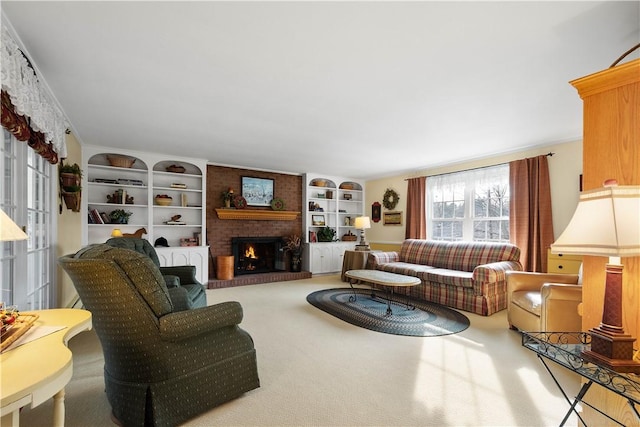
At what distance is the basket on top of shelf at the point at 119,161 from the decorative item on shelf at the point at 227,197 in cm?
163

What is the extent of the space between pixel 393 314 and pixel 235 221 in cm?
372

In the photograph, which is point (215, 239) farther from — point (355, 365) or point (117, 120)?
point (355, 365)

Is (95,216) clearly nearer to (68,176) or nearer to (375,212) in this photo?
(68,176)

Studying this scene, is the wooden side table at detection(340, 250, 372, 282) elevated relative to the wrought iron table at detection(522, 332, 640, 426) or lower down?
lower down

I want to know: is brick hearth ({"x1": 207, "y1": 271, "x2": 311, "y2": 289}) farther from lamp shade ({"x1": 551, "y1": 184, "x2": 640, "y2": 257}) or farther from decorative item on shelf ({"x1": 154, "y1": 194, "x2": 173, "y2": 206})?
lamp shade ({"x1": 551, "y1": 184, "x2": 640, "y2": 257})

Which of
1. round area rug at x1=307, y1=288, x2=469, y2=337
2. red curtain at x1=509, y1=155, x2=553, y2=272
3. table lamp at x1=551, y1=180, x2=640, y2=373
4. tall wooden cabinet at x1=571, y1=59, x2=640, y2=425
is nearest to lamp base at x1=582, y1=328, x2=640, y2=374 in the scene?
table lamp at x1=551, y1=180, x2=640, y2=373

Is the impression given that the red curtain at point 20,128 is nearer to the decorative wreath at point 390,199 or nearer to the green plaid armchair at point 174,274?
the green plaid armchair at point 174,274

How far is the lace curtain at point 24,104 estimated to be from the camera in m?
1.65

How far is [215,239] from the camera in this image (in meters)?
5.88

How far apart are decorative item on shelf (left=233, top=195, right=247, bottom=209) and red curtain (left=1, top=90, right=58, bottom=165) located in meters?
3.42

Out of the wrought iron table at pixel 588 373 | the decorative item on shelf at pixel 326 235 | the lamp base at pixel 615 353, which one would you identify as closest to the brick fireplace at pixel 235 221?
the decorative item on shelf at pixel 326 235

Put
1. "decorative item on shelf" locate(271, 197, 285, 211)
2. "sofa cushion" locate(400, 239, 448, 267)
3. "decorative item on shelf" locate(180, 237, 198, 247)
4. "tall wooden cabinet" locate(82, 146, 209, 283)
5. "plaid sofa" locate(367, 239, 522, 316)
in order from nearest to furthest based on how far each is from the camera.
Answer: "plaid sofa" locate(367, 239, 522, 316)
"tall wooden cabinet" locate(82, 146, 209, 283)
"sofa cushion" locate(400, 239, 448, 267)
"decorative item on shelf" locate(180, 237, 198, 247)
"decorative item on shelf" locate(271, 197, 285, 211)

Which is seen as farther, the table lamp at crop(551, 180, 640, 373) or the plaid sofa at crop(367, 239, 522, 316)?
the plaid sofa at crop(367, 239, 522, 316)

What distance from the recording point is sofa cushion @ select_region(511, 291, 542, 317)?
113 inches
